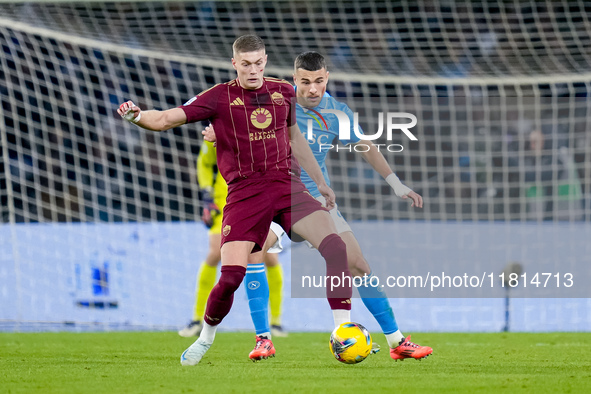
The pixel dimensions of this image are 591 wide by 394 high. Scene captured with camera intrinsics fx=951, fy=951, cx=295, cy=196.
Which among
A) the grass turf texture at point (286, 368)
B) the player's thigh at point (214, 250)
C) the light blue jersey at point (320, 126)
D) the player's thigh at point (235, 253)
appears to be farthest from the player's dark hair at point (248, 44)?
the player's thigh at point (214, 250)

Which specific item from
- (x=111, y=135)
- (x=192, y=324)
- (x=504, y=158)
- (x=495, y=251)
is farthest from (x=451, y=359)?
(x=111, y=135)

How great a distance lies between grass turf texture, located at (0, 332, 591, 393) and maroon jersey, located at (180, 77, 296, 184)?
1.06 metres

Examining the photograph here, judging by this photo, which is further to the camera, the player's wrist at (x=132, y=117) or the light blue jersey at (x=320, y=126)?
the light blue jersey at (x=320, y=126)

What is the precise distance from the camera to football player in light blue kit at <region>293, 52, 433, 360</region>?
5.14 m

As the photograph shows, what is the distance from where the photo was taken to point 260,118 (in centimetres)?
498

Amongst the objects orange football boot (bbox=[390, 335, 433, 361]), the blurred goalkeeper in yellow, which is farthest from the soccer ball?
the blurred goalkeeper in yellow

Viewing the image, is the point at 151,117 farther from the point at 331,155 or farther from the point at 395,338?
the point at 331,155

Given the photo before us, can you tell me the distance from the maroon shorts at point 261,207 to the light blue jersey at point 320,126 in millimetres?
570

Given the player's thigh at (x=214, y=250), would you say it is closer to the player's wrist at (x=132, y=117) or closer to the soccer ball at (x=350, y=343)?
the soccer ball at (x=350, y=343)

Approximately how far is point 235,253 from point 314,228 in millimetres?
437

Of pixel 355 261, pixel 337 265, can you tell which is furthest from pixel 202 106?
pixel 355 261

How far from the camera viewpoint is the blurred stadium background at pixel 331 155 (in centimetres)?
869

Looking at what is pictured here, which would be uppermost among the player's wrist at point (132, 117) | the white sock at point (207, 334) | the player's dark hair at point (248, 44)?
the player's dark hair at point (248, 44)

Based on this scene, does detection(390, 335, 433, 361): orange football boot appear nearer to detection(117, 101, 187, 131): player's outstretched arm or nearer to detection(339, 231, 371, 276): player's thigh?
detection(339, 231, 371, 276): player's thigh
